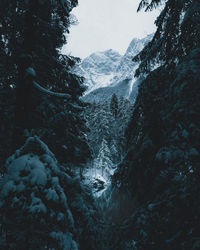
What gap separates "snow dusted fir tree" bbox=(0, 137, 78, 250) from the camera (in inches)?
64.1

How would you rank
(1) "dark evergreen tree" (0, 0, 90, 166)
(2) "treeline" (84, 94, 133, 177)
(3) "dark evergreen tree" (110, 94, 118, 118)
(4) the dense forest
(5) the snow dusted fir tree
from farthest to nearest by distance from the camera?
1. (3) "dark evergreen tree" (110, 94, 118, 118)
2. (2) "treeline" (84, 94, 133, 177)
3. (1) "dark evergreen tree" (0, 0, 90, 166)
4. (4) the dense forest
5. (5) the snow dusted fir tree

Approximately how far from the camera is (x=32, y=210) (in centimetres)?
167

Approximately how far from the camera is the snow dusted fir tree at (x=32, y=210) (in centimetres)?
163

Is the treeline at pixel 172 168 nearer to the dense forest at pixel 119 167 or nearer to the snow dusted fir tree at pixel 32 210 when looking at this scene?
the dense forest at pixel 119 167

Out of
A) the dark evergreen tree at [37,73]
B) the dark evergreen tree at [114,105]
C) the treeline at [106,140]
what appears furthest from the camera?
the dark evergreen tree at [114,105]

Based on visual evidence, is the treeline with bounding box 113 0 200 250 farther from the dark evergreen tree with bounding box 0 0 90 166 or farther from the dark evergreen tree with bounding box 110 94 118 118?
the dark evergreen tree with bounding box 110 94 118 118

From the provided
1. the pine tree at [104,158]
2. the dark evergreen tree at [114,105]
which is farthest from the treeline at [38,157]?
the dark evergreen tree at [114,105]

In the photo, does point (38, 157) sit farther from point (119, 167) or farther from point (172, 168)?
point (119, 167)

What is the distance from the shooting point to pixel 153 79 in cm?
402

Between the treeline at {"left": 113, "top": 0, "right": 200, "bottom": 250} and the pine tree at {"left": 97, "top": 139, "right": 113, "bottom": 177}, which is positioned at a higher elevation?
the pine tree at {"left": 97, "top": 139, "right": 113, "bottom": 177}

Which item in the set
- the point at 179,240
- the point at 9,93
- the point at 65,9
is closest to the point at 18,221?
the point at 179,240

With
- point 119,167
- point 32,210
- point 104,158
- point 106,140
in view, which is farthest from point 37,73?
point 106,140

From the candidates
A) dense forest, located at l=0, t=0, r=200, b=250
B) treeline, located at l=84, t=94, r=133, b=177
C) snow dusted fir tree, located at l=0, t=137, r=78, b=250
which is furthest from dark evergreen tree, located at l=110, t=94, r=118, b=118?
snow dusted fir tree, located at l=0, t=137, r=78, b=250

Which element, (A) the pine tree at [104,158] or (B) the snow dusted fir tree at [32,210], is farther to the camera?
(A) the pine tree at [104,158]
